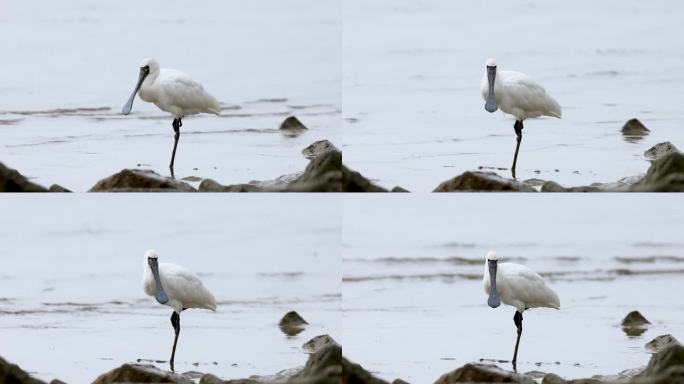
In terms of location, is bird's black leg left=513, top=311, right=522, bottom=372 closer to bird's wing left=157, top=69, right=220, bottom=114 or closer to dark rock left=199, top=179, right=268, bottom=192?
dark rock left=199, top=179, right=268, bottom=192

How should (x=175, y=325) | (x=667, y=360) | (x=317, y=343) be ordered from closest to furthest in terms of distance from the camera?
(x=667, y=360) < (x=175, y=325) < (x=317, y=343)

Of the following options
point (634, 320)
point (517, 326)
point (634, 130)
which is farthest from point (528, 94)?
point (634, 320)

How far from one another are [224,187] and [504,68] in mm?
1704

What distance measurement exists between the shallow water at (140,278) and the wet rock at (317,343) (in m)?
0.03

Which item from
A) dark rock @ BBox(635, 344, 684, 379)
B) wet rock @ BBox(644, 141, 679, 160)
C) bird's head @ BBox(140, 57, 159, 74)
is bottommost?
dark rock @ BBox(635, 344, 684, 379)

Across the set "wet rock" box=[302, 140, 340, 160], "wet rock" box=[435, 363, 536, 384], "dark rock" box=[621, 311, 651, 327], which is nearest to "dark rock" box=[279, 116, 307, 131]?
"wet rock" box=[302, 140, 340, 160]

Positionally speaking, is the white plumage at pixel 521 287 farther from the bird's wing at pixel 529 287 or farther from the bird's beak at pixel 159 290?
the bird's beak at pixel 159 290

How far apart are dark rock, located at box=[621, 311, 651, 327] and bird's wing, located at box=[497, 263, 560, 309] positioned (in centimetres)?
42

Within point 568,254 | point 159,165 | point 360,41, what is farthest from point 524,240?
point 159,165

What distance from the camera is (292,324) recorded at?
867cm

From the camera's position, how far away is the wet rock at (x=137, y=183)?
8.61 meters

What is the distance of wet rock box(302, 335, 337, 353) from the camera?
8648 millimetres

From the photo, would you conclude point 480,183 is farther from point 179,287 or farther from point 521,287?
point 179,287

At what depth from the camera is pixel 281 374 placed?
28.4 ft
